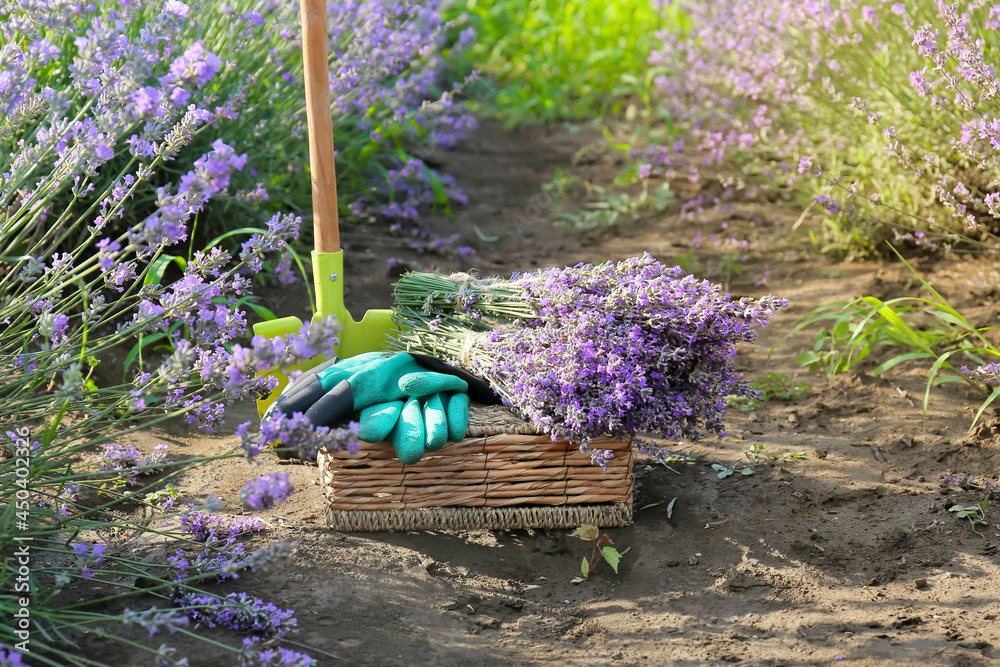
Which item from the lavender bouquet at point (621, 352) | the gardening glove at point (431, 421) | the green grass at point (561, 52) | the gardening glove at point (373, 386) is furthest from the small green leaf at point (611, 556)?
the green grass at point (561, 52)

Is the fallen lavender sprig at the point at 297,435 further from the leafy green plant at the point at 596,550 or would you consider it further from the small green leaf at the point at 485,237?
the small green leaf at the point at 485,237

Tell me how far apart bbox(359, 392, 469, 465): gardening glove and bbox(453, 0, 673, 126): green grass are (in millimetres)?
3156

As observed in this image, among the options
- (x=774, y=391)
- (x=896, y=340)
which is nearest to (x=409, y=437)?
(x=774, y=391)

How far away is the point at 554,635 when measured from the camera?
5.85 feet

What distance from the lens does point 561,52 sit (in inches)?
210

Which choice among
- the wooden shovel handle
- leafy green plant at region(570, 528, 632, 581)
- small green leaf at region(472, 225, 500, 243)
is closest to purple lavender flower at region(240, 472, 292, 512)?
leafy green plant at region(570, 528, 632, 581)

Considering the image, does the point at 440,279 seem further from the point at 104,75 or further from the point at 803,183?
the point at 803,183

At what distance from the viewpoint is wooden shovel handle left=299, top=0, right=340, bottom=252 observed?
239 centimetres

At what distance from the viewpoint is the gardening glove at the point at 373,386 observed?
79.5 inches

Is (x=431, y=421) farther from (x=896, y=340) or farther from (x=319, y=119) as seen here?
(x=896, y=340)

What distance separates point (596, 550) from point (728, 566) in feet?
0.98

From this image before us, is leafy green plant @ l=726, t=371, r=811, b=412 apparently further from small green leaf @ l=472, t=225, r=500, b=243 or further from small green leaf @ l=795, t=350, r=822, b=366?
small green leaf @ l=472, t=225, r=500, b=243

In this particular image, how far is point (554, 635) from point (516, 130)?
362cm

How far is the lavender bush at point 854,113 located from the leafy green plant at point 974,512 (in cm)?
75
